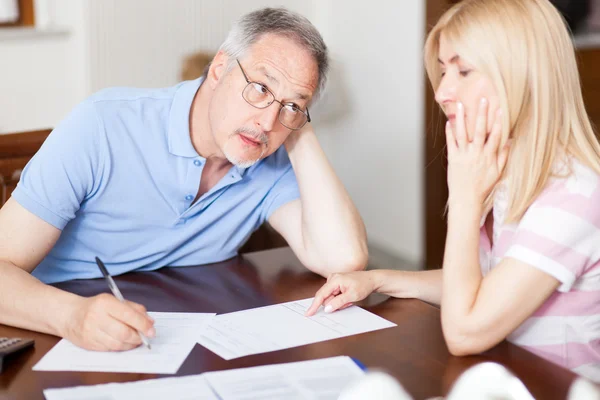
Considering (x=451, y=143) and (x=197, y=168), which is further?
(x=197, y=168)

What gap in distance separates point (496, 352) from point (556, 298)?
178 millimetres

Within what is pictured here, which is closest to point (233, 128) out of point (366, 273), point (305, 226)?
point (305, 226)

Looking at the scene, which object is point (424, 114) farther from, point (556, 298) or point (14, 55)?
point (556, 298)

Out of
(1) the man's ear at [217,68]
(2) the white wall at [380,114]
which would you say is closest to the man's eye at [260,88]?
(1) the man's ear at [217,68]

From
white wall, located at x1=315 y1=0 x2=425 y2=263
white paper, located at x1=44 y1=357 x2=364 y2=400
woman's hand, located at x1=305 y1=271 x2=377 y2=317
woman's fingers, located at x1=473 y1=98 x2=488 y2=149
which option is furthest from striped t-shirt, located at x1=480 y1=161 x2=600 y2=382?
white wall, located at x1=315 y1=0 x2=425 y2=263

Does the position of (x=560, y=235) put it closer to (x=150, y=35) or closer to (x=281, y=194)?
(x=281, y=194)

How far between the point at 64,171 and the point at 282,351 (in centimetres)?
61

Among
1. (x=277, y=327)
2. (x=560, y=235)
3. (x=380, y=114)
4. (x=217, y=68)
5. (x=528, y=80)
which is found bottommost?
(x=380, y=114)

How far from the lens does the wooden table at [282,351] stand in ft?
3.52

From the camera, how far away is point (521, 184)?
1264 mm

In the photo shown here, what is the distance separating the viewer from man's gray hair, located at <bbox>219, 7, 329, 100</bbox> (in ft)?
5.27

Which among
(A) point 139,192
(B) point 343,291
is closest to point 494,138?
(B) point 343,291

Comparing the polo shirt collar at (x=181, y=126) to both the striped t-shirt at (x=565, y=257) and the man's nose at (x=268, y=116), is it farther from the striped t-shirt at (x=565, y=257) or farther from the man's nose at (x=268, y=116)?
the striped t-shirt at (x=565, y=257)

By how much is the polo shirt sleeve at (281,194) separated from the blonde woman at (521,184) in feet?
1.64
